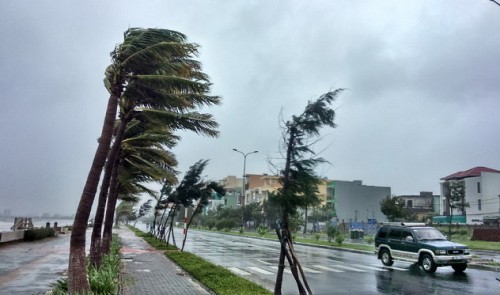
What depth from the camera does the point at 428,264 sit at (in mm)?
17750

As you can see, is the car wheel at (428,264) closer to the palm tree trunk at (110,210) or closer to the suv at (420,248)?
the suv at (420,248)

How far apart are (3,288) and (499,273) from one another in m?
17.7

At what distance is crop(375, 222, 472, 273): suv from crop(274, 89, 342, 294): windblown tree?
10.6 meters

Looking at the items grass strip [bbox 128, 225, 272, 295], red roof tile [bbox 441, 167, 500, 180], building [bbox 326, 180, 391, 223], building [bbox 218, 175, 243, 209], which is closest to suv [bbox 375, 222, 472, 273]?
grass strip [bbox 128, 225, 272, 295]

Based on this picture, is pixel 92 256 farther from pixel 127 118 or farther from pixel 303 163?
pixel 303 163

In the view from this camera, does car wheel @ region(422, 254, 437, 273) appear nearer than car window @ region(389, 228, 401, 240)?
Yes

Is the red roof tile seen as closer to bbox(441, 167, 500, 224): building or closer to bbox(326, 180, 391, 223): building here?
bbox(441, 167, 500, 224): building

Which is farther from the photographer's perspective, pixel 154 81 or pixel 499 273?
pixel 499 273

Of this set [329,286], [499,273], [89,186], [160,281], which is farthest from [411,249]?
[89,186]

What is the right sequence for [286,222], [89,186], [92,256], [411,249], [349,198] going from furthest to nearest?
[349,198], [411,249], [92,256], [286,222], [89,186]

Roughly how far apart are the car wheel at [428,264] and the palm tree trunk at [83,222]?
14281mm

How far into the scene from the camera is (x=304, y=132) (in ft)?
30.2

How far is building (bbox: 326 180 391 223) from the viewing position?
91.9m

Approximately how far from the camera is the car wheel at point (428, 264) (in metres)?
17.5
